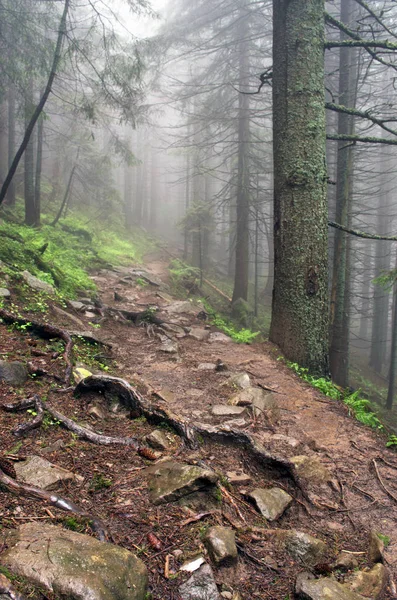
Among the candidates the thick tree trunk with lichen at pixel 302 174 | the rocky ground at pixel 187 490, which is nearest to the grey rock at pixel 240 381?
the rocky ground at pixel 187 490

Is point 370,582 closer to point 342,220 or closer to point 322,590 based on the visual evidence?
point 322,590

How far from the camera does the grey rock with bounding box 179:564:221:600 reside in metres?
1.73

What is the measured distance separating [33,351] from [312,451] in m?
3.30

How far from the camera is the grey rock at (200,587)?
5.68 feet

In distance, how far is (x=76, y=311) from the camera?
7164 millimetres

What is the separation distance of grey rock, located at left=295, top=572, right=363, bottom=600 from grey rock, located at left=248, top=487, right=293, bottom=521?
55 cm

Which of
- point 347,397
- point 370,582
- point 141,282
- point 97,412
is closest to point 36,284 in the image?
point 97,412

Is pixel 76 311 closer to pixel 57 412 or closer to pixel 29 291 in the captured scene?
pixel 29 291

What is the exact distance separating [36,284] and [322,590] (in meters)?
6.58

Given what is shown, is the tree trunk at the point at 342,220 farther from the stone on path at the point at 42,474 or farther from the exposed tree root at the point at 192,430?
the stone on path at the point at 42,474

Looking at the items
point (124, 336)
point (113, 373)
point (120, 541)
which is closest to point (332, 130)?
point (124, 336)

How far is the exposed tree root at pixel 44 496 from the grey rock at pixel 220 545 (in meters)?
0.60

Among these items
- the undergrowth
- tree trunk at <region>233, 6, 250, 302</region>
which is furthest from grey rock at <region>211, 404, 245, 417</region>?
tree trunk at <region>233, 6, 250, 302</region>

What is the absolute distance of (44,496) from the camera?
6.70 feet
